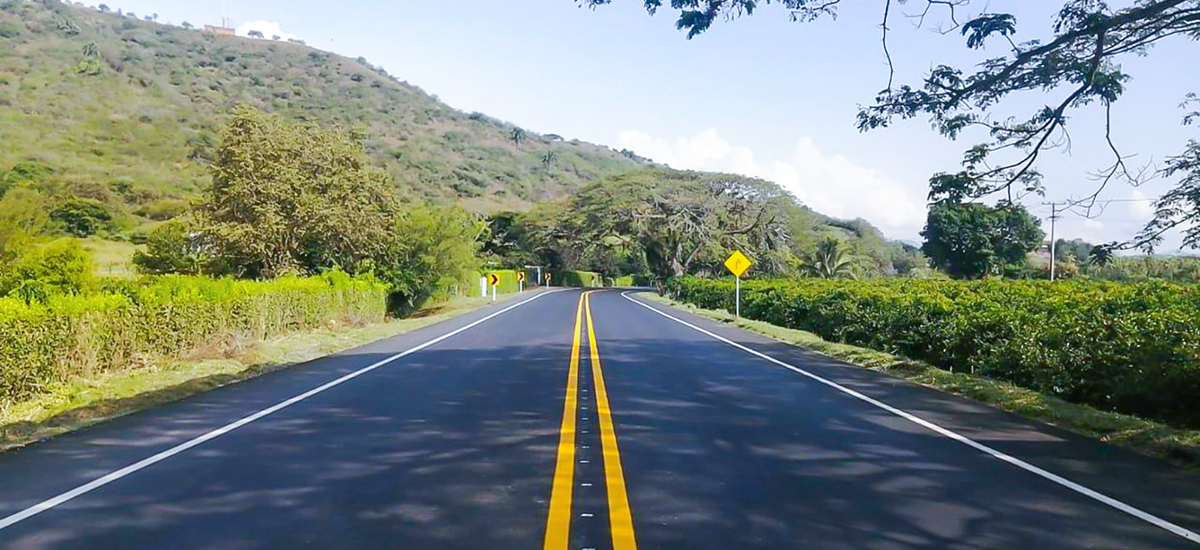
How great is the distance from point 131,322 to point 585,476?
1173cm

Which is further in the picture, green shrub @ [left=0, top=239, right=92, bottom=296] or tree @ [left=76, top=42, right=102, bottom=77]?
tree @ [left=76, top=42, right=102, bottom=77]

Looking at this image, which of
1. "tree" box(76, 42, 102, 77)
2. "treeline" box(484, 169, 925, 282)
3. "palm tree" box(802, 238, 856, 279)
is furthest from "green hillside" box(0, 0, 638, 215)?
"palm tree" box(802, 238, 856, 279)

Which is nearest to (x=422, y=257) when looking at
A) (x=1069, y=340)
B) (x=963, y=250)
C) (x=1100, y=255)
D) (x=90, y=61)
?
(x=963, y=250)

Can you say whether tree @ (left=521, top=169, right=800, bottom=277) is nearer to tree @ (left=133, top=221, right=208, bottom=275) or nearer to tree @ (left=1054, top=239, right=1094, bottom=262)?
tree @ (left=1054, top=239, right=1094, bottom=262)

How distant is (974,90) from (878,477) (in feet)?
23.5

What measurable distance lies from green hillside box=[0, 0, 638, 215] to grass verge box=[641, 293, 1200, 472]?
32.4 m

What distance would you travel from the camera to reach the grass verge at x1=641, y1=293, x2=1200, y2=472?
9.39 meters

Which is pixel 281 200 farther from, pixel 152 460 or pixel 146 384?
pixel 152 460

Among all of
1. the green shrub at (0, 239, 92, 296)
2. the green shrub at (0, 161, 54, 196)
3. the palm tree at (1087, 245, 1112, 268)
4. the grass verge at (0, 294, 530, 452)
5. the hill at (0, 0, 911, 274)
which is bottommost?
the grass verge at (0, 294, 530, 452)

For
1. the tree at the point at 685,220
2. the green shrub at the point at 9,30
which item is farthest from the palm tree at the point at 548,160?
the tree at the point at 685,220

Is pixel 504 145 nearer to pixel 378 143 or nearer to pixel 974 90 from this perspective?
pixel 378 143

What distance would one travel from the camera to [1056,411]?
1186cm

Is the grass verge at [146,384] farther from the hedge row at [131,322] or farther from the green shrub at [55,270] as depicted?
the green shrub at [55,270]

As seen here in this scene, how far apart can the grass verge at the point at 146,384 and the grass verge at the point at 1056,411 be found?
1140 centimetres
